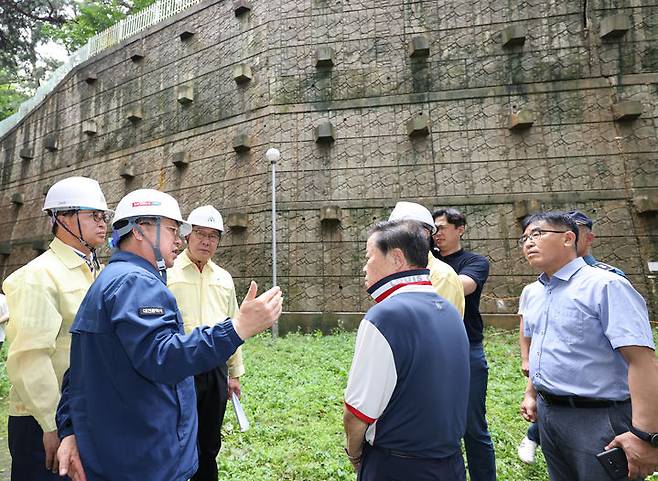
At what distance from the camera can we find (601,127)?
9219 millimetres

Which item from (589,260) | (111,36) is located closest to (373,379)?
(589,260)

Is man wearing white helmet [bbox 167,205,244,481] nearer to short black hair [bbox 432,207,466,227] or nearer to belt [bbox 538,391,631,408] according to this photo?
short black hair [bbox 432,207,466,227]

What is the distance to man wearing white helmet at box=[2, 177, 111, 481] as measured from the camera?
2.02m

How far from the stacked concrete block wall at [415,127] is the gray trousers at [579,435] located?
741 centimetres

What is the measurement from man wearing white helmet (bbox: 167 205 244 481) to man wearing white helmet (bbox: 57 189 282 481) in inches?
46.1

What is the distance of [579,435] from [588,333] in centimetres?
53

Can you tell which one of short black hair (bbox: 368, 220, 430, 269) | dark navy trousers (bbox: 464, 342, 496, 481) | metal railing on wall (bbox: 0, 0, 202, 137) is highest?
metal railing on wall (bbox: 0, 0, 202, 137)

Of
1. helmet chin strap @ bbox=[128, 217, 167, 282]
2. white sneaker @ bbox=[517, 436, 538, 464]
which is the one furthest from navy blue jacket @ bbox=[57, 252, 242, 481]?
white sneaker @ bbox=[517, 436, 538, 464]

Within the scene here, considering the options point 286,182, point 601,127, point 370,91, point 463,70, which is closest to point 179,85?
point 286,182

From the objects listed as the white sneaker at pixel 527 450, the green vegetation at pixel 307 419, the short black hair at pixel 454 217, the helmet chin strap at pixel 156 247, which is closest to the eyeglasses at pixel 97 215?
the helmet chin strap at pixel 156 247

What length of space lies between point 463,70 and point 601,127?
3606 millimetres

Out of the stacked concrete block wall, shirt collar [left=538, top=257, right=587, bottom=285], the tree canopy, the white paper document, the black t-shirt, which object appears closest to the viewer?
shirt collar [left=538, top=257, right=587, bottom=285]

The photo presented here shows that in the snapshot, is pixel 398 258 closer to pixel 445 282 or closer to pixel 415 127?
pixel 445 282

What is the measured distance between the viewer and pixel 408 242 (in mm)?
1763
